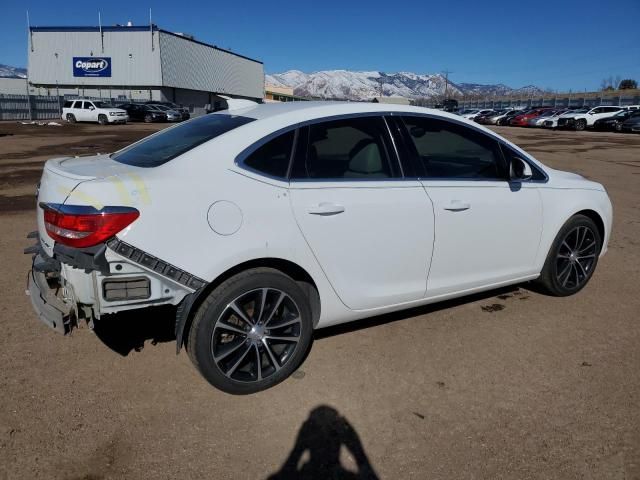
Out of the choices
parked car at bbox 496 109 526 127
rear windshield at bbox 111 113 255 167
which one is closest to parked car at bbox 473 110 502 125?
parked car at bbox 496 109 526 127

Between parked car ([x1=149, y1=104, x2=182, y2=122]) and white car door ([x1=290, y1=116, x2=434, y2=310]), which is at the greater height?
parked car ([x1=149, y1=104, x2=182, y2=122])

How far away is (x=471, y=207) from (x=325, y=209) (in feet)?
3.94

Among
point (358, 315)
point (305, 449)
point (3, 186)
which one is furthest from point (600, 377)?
point (3, 186)

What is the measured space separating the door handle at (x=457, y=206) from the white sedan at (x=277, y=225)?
0.4 inches

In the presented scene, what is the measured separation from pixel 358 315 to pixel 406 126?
4.40ft

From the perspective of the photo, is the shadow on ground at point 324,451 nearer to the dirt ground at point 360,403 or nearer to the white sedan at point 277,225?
the dirt ground at point 360,403

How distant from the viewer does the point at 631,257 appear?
19.5 ft

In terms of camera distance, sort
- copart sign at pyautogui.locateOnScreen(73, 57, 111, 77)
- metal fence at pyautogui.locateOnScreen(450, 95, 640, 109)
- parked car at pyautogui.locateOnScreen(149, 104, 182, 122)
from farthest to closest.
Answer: copart sign at pyautogui.locateOnScreen(73, 57, 111, 77) → metal fence at pyautogui.locateOnScreen(450, 95, 640, 109) → parked car at pyautogui.locateOnScreen(149, 104, 182, 122)

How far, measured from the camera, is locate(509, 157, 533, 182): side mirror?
3.89 meters

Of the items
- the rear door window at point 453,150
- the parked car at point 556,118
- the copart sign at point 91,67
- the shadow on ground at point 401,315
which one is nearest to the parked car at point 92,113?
the copart sign at point 91,67

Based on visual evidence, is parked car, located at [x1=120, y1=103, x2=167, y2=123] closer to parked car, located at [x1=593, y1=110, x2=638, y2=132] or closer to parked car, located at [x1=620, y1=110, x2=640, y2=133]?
parked car, located at [x1=593, y1=110, x2=638, y2=132]

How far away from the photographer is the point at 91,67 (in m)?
56.9

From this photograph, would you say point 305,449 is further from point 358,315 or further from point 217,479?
point 358,315

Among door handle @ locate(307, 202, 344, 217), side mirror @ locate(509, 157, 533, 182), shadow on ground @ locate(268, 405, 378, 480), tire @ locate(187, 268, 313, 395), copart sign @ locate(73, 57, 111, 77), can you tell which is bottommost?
shadow on ground @ locate(268, 405, 378, 480)
